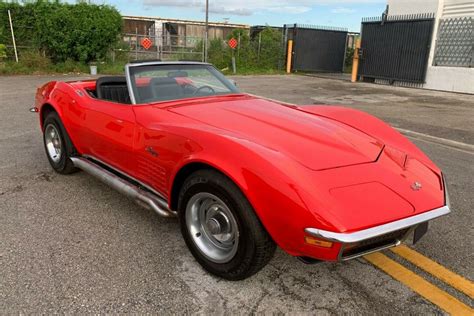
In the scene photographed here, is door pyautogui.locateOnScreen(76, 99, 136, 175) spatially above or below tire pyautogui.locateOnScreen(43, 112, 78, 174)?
above

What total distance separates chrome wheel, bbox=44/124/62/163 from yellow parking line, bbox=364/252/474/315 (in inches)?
139

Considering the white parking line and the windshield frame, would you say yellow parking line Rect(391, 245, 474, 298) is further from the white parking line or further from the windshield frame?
the white parking line

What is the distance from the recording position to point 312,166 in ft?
7.79

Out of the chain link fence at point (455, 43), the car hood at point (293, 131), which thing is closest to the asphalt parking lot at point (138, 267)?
the car hood at point (293, 131)

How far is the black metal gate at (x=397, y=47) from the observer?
15.4 m

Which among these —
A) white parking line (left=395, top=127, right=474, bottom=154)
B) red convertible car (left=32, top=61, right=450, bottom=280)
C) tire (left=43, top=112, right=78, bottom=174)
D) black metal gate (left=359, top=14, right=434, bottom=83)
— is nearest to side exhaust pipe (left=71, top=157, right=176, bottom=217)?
red convertible car (left=32, top=61, right=450, bottom=280)

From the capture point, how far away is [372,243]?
7.34ft

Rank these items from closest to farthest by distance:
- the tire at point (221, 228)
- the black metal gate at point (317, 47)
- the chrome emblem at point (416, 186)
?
the tire at point (221, 228) → the chrome emblem at point (416, 186) → the black metal gate at point (317, 47)

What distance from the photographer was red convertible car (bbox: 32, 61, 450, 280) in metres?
2.16

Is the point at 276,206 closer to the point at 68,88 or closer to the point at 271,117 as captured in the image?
the point at 271,117

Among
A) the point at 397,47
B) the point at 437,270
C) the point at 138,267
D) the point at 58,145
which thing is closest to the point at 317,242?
the point at 437,270

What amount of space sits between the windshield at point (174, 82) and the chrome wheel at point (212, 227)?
1.22 m

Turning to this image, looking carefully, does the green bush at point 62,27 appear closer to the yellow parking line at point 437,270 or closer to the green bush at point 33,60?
the green bush at point 33,60

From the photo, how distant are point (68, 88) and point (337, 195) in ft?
10.9
